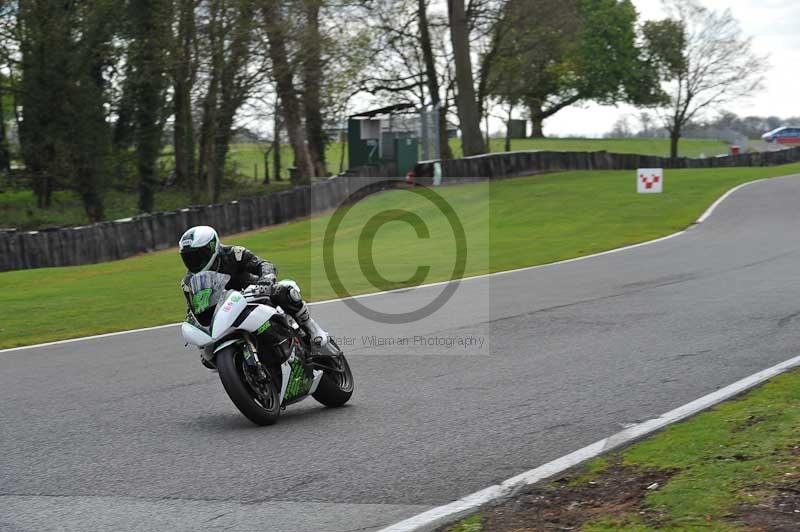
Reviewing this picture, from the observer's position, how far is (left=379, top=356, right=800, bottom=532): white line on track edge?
5.07 meters

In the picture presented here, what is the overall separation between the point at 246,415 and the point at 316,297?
8.55 meters

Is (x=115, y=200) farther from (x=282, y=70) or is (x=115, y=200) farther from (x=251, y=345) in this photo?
(x=251, y=345)

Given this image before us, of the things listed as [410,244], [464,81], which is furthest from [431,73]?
[410,244]

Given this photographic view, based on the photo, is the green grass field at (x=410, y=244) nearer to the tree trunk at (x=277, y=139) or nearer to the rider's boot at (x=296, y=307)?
the tree trunk at (x=277, y=139)

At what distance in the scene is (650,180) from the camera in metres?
32.9

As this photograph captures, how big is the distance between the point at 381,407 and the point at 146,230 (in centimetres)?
1898

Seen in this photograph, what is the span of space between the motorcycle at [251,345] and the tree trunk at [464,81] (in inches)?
1418

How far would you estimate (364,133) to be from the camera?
43125 millimetres

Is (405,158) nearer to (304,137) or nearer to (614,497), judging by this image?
(304,137)

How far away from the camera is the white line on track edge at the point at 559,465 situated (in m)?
5.07

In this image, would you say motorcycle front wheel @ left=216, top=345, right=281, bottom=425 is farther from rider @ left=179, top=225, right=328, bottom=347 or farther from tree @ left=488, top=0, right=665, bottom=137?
tree @ left=488, top=0, right=665, bottom=137

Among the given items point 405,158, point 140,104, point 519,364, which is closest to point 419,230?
point 405,158

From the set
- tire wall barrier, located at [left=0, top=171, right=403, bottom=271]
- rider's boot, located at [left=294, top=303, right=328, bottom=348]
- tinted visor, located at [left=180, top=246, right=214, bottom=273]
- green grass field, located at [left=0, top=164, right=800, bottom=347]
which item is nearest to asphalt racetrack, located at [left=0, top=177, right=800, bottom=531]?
rider's boot, located at [left=294, top=303, right=328, bottom=348]
